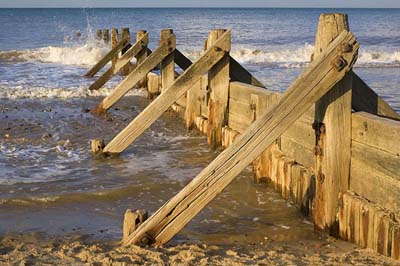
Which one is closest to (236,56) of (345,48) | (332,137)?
(332,137)

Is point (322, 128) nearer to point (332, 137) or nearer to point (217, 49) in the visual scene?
point (332, 137)

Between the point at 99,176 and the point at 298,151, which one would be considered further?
the point at 99,176

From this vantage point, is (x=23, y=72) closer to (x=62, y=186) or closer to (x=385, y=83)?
(x=385, y=83)

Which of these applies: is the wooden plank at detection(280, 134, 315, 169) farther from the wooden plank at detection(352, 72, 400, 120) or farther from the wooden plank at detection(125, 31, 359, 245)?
the wooden plank at detection(125, 31, 359, 245)

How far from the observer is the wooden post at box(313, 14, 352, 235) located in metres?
4.62

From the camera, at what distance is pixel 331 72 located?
4316 mm

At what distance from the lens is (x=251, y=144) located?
4227 millimetres

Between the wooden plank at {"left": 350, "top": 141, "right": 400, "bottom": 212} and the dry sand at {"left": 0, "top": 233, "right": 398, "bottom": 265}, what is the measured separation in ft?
1.39

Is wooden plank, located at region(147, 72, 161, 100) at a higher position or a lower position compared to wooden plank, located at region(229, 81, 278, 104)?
lower

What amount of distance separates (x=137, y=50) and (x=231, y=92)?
19.1 ft

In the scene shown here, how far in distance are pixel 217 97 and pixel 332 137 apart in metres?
3.62

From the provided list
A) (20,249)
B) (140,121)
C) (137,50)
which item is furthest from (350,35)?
(137,50)

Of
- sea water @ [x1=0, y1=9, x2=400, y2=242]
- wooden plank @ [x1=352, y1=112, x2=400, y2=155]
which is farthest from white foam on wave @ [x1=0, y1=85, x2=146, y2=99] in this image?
wooden plank @ [x1=352, y1=112, x2=400, y2=155]

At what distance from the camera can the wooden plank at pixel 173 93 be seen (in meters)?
7.32
